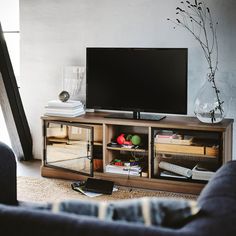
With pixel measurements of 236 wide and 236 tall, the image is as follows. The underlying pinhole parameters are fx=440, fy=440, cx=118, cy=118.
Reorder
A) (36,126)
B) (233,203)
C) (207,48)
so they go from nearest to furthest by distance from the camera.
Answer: (233,203)
(207,48)
(36,126)

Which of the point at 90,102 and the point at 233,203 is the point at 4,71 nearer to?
the point at 90,102

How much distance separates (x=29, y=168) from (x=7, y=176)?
210cm

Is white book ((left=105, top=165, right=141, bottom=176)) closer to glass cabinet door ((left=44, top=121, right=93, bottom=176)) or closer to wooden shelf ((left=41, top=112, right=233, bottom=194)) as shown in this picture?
wooden shelf ((left=41, top=112, right=233, bottom=194))

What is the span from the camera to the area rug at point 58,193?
3.66 metres

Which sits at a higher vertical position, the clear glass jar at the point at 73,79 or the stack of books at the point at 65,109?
the clear glass jar at the point at 73,79

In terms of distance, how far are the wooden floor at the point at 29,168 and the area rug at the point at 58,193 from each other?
0.24 m

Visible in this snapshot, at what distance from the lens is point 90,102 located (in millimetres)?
4199

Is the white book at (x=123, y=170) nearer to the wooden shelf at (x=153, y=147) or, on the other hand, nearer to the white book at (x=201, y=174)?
the wooden shelf at (x=153, y=147)

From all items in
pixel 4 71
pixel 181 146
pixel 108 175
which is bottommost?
pixel 108 175

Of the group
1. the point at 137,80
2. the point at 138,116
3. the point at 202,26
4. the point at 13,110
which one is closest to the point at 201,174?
the point at 138,116

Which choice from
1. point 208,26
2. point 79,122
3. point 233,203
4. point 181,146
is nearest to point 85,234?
point 233,203

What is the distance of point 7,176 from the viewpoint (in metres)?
2.47

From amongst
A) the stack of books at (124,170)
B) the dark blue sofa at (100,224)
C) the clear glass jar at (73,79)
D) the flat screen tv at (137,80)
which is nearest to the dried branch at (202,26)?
the flat screen tv at (137,80)

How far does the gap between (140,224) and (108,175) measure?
278 cm
